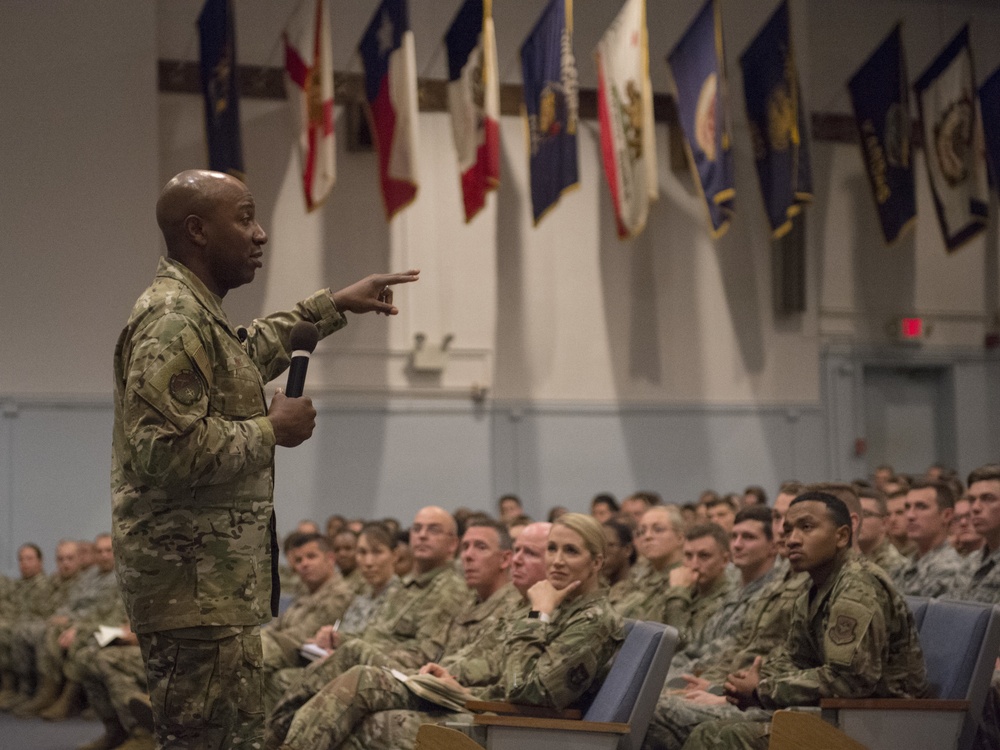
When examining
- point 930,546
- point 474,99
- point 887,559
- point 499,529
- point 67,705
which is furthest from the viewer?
point 474,99

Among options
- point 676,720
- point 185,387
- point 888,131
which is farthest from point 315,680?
point 888,131

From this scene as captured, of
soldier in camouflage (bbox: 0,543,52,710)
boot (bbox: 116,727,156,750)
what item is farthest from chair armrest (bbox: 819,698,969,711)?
soldier in camouflage (bbox: 0,543,52,710)

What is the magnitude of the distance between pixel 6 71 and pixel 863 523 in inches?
350

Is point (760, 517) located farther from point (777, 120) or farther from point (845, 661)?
point (777, 120)

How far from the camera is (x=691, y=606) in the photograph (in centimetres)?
572

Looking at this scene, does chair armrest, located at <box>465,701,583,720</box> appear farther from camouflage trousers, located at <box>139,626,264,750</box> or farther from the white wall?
the white wall

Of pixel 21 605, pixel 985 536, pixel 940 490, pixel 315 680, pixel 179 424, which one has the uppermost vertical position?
pixel 179 424

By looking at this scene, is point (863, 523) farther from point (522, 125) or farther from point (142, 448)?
point (522, 125)

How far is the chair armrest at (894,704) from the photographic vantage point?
152 inches

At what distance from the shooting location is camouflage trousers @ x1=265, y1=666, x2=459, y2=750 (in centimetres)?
454

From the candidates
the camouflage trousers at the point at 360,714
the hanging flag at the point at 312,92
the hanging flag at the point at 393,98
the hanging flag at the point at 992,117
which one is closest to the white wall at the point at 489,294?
the hanging flag at the point at 312,92

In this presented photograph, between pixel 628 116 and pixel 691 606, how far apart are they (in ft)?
19.1

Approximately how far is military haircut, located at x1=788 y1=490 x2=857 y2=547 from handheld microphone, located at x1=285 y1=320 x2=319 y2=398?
221 cm

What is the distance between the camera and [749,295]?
14156mm
